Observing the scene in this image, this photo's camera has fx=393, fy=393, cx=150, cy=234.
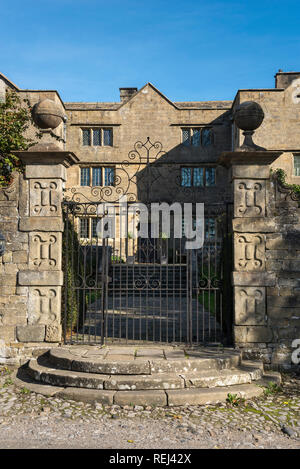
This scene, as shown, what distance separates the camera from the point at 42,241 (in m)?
6.05

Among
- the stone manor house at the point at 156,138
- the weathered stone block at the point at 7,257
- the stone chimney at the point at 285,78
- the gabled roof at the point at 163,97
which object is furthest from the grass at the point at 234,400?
the gabled roof at the point at 163,97

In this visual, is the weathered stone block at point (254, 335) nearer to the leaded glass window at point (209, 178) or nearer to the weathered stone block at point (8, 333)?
the weathered stone block at point (8, 333)

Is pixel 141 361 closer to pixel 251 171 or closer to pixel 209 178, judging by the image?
pixel 251 171

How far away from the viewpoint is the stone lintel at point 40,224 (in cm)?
602

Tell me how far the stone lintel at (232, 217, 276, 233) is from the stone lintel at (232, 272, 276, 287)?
0.64 metres

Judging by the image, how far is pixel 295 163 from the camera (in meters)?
21.1

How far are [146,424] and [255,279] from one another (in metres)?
2.74

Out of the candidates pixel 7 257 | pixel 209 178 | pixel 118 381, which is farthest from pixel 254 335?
pixel 209 178

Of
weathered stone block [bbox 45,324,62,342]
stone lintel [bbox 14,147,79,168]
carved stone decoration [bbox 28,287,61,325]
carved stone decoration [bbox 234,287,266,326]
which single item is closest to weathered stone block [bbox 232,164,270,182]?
carved stone decoration [bbox 234,287,266,326]

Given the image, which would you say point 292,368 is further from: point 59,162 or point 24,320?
point 59,162

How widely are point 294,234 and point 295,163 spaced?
55.0 ft

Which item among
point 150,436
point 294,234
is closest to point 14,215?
point 150,436
